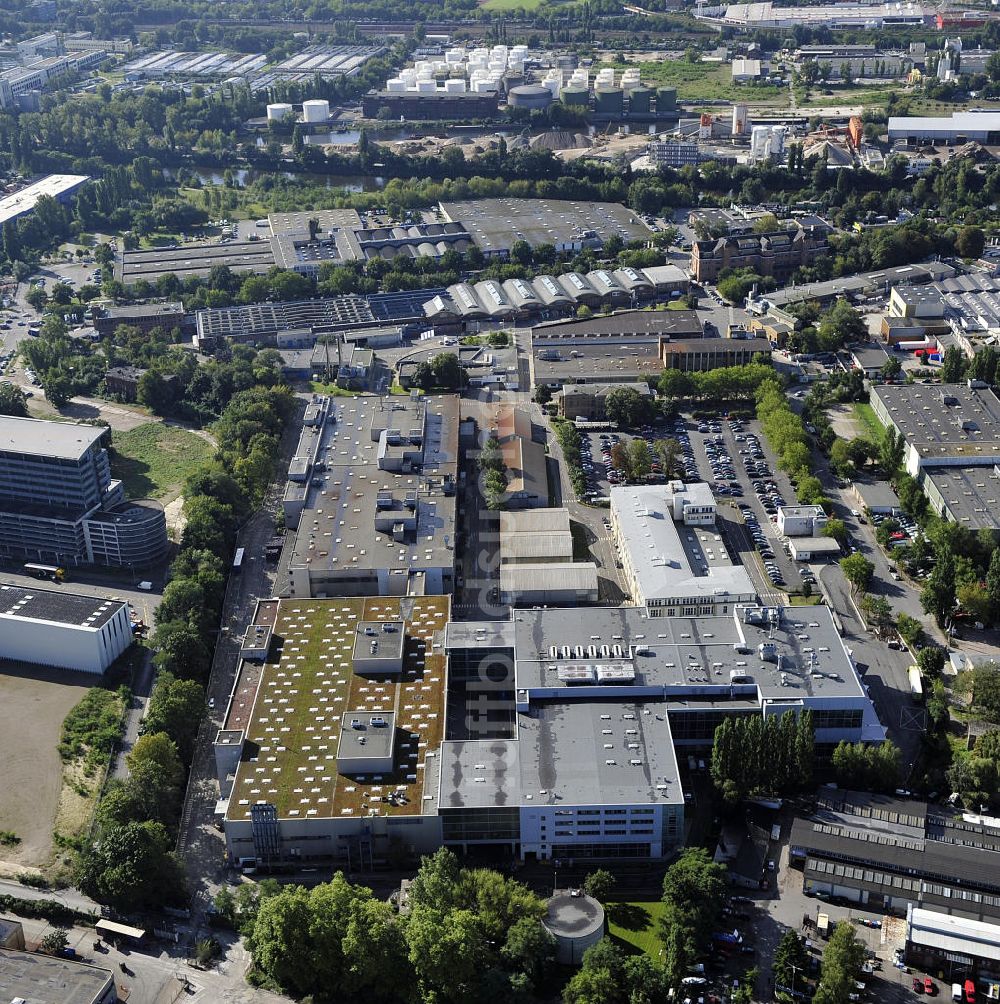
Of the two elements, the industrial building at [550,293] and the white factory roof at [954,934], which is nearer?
the white factory roof at [954,934]

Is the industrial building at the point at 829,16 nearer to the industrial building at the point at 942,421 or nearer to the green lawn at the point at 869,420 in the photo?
the green lawn at the point at 869,420

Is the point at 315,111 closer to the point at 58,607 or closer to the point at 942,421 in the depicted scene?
the point at 942,421

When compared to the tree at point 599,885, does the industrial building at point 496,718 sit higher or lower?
higher

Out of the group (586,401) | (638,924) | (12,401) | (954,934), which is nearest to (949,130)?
(586,401)

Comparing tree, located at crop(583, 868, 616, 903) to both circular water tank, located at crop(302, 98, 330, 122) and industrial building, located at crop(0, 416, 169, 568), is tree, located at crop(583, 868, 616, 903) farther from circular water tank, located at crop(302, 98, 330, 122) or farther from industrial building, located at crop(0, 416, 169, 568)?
circular water tank, located at crop(302, 98, 330, 122)

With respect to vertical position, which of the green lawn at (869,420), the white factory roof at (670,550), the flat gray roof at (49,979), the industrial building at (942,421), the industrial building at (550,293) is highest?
the industrial building at (550,293)

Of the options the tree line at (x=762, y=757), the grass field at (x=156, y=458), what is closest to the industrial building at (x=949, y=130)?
the grass field at (x=156, y=458)

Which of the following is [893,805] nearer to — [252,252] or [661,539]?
[661,539]
